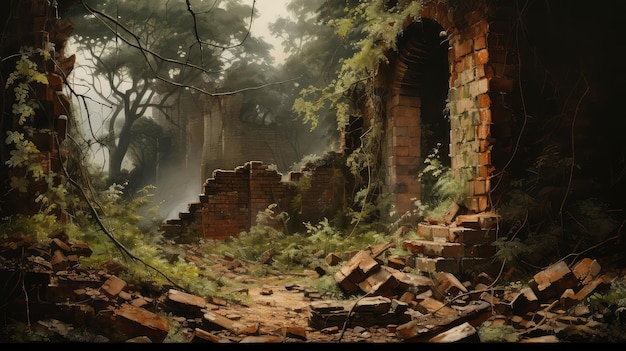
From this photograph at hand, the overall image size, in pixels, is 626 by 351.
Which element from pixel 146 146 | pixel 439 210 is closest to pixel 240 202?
pixel 439 210

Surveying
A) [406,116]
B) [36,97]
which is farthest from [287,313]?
[406,116]

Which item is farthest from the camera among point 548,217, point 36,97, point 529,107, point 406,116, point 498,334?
point 406,116

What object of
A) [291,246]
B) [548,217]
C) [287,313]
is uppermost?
[548,217]

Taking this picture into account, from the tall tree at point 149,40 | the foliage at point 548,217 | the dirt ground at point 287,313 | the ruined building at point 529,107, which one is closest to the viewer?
the dirt ground at point 287,313

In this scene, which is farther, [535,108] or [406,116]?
[406,116]

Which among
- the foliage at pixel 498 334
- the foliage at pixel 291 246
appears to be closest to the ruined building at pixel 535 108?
the foliage at pixel 498 334

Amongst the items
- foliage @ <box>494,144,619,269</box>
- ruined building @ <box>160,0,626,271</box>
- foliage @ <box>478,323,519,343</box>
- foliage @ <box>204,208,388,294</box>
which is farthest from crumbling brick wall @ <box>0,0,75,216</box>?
foliage @ <box>494,144,619,269</box>

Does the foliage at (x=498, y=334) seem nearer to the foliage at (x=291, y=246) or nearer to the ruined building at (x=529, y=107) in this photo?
the ruined building at (x=529, y=107)

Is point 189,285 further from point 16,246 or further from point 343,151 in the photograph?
point 343,151

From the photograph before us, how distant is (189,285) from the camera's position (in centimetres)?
558

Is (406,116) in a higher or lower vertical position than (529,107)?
higher

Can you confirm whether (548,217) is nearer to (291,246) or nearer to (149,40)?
(291,246)

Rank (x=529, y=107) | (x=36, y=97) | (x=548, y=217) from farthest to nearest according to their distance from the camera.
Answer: (x=529, y=107) < (x=548, y=217) < (x=36, y=97)

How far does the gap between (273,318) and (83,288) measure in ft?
6.31
